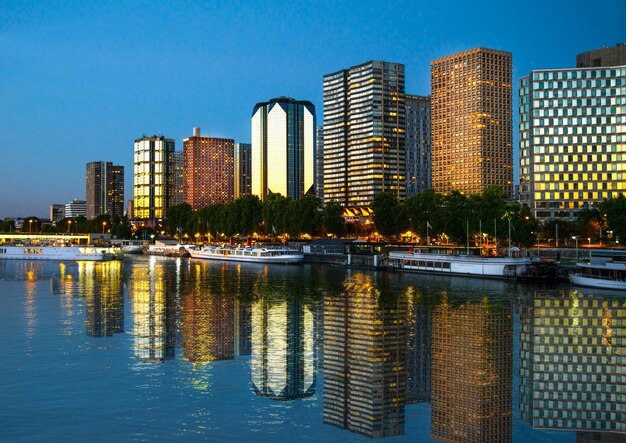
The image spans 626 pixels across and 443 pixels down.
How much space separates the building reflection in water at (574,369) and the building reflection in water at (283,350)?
39.3ft

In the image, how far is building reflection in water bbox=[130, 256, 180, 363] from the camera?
143 ft

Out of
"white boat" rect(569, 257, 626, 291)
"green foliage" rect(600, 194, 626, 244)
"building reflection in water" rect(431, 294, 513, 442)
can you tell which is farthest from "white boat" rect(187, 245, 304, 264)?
"building reflection in water" rect(431, 294, 513, 442)

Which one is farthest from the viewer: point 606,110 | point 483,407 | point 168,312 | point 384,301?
point 606,110

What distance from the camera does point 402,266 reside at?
119 meters

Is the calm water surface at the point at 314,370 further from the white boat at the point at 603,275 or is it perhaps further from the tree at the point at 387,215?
the tree at the point at 387,215

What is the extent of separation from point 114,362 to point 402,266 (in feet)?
275

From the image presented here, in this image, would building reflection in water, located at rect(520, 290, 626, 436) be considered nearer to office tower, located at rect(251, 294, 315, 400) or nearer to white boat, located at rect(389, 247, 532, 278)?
office tower, located at rect(251, 294, 315, 400)

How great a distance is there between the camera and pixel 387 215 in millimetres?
178000

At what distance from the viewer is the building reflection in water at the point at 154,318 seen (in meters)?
43.6

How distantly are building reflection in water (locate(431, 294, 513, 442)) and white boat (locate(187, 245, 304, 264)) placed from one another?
3421 inches

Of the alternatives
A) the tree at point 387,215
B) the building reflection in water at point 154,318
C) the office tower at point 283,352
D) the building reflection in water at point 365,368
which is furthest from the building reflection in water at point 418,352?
the tree at point 387,215

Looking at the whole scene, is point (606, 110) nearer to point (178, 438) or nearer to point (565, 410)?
point (565, 410)

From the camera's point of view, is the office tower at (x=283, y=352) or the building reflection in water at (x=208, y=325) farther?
the building reflection in water at (x=208, y=325)

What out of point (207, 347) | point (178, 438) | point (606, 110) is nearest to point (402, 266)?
point (207, 347)
